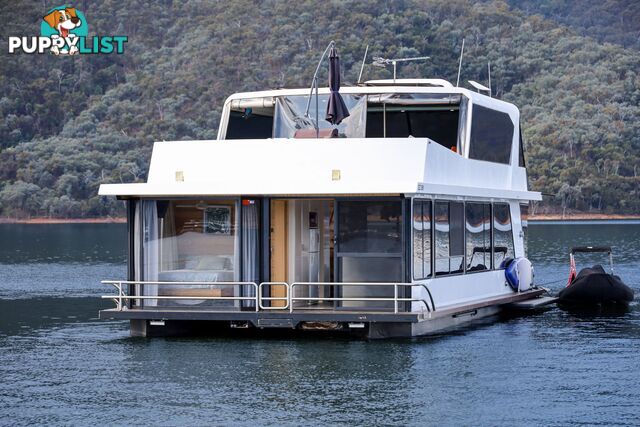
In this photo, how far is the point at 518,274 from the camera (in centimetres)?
2450

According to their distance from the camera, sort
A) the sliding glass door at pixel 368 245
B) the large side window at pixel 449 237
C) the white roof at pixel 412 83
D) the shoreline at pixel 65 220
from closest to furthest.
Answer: the sliding glass door at pixel 368 245 < the large side window at pixel 449 237 < the white roof at pixel 412 83 < the shoreline at pixel 65 220

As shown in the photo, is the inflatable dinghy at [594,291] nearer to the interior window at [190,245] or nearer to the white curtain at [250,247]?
the white curtain at [250,247]

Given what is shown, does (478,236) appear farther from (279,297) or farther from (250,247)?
(250,247)

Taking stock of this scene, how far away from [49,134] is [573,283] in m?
97.3

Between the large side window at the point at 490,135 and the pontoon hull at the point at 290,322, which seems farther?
the large side window at the point at 490,135

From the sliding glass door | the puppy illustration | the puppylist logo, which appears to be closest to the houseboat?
the sliding glass door

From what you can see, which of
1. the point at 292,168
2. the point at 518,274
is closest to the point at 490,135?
the point at 518,274

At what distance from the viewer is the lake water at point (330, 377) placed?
48.1 feet

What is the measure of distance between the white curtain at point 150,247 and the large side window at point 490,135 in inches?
223

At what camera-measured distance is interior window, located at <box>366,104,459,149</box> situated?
22.2 meters

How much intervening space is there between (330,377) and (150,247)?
14.0ft

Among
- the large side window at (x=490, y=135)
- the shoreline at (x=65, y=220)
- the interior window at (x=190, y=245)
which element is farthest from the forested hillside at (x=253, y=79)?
the interior window at (x=190, y=245)

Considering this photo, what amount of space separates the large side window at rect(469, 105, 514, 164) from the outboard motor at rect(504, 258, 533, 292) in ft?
6.28

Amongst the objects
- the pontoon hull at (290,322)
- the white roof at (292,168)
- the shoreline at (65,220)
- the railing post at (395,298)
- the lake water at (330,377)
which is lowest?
the lake water at (330,377)
